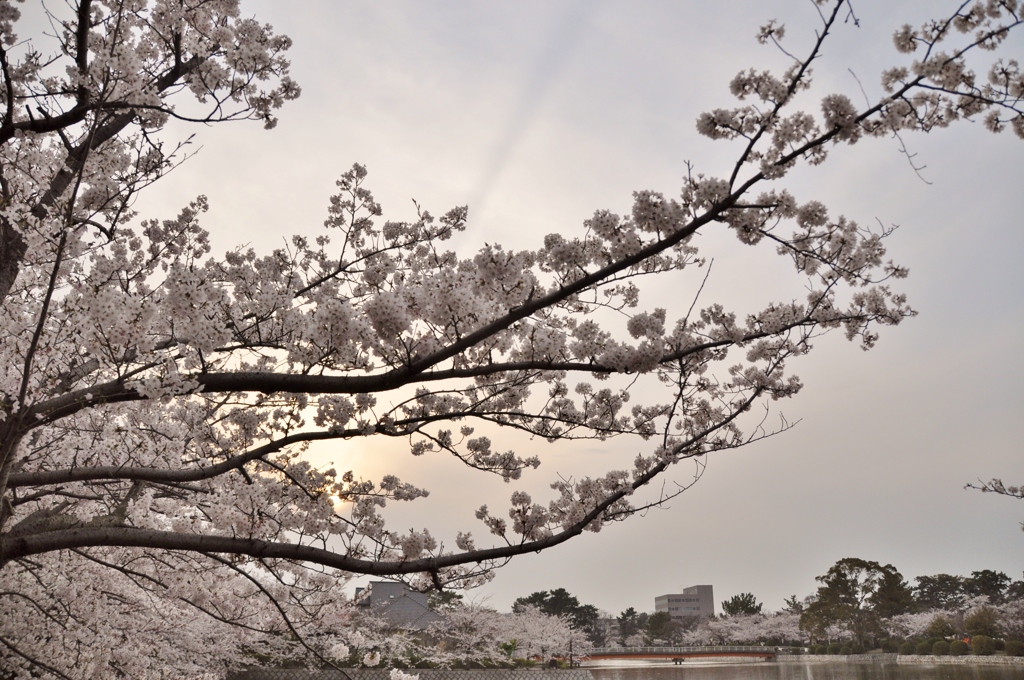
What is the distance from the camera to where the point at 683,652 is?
5341cm

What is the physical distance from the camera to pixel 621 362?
11.4 feet

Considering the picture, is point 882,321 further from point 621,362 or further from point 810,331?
point 621,362

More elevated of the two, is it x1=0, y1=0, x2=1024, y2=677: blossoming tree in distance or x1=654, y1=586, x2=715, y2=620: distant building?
x1=0, y1=0, x2=1024, y2=677: blossoming tree in distance

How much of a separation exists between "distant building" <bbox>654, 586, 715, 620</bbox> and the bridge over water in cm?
5193

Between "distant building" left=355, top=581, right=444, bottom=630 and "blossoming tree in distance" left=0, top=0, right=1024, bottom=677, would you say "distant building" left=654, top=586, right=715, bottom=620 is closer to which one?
"distant building" left=355, top=581, right=444, bottom=630

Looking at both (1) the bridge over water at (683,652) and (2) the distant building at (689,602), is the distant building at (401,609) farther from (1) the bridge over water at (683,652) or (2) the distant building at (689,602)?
(2) the distant building at (689,602)

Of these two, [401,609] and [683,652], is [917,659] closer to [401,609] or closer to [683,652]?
[683,652]

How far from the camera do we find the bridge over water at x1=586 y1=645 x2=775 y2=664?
49.4m

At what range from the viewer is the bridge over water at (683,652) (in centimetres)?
4944

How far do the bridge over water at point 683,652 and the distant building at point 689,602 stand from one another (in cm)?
5193

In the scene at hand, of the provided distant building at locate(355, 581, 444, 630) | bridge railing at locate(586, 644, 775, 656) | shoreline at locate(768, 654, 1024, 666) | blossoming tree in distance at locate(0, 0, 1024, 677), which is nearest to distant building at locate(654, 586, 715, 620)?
bridge railing at locate(586, 644, 775, 656)

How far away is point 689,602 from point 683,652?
64.8 metres

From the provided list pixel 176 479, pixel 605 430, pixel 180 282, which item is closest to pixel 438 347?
pixel 180 282

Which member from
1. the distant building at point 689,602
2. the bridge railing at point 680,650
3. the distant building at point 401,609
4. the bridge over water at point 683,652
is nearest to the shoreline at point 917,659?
the bridge over water at point 683,652
